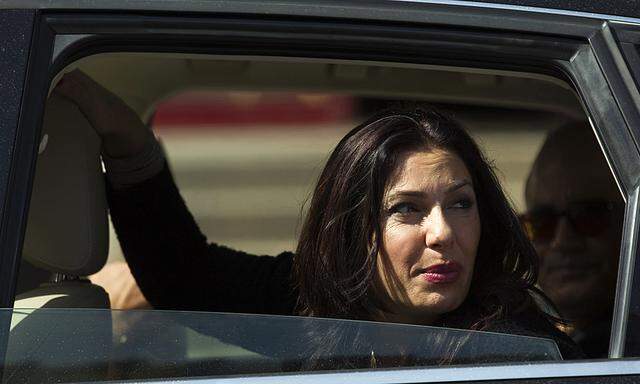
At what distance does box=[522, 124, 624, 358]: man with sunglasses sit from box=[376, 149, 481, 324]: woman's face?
3.06 ft

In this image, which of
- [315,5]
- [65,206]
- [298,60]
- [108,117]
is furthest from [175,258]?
[315,5]

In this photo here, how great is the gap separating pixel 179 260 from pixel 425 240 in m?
0.89

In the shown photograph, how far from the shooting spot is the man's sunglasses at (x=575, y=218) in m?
3.06

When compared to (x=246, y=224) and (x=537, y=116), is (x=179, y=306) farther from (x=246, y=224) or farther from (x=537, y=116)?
(x=246, y=224)

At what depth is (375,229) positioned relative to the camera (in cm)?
202

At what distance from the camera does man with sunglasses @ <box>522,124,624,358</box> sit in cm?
298

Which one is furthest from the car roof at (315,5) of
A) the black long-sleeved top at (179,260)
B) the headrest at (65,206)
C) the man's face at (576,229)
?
the man's face at (576,229)

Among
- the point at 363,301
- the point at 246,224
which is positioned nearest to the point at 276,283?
the point at 363,301

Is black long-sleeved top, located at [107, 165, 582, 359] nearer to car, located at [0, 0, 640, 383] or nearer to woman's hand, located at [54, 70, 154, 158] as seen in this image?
woman's hand, located at [54, 70, 154, 158]

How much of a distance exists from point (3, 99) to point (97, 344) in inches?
14.7

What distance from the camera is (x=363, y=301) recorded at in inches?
77.4

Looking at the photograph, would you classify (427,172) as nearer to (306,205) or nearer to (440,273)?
(440,273)

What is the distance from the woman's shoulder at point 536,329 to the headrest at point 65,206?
0.76 m

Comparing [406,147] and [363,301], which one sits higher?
[406,147]
